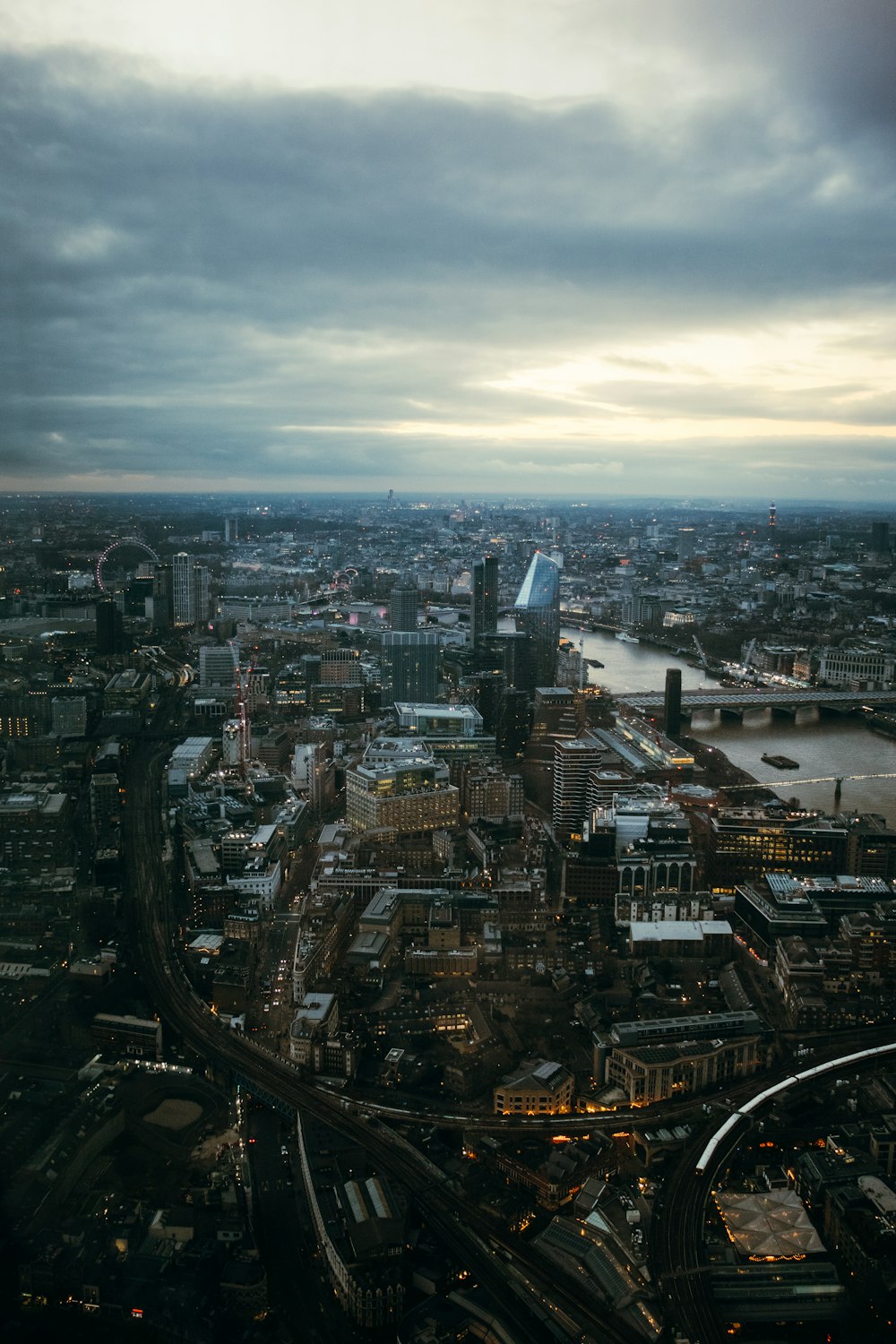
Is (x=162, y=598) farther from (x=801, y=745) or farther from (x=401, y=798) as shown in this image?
(x=801, y=745)

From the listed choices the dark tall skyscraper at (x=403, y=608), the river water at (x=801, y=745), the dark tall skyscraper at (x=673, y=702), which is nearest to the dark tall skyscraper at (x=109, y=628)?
the dark tall skyscraper at (x=403, y=608)

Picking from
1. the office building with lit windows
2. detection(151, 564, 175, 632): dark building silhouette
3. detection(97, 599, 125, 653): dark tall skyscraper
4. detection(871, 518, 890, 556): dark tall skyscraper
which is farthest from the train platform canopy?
detection(871, 518, 890, 556): dark tall skyscraper

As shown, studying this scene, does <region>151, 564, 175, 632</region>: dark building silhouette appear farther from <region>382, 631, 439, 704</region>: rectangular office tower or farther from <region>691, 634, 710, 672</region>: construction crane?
<region>691, 634, 710, 672</region>: construction crane

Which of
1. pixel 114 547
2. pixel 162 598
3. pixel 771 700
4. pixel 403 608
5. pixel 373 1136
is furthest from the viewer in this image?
pixel 403 608

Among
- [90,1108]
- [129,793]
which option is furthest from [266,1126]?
[129,793]

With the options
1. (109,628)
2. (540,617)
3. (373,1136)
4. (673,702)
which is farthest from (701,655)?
(373,1136)

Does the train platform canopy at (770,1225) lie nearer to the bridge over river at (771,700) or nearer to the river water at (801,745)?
the river water at (801,745)
